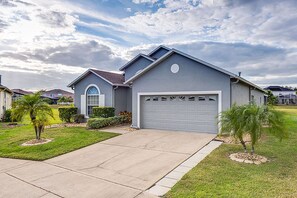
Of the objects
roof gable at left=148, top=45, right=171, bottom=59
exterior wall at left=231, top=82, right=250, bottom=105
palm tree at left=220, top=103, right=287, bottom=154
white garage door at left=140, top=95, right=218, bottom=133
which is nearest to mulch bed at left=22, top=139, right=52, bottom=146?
white garage door at left=140, top=95, right=218, bottom=133

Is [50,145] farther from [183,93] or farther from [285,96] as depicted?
[285,96]

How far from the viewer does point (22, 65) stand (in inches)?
923

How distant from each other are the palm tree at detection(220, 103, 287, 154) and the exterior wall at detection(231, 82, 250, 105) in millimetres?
4091

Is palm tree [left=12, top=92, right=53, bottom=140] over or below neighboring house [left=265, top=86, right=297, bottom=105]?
below

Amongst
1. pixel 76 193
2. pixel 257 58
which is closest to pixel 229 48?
pixel 257 58

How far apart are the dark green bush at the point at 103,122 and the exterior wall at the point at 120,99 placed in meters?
1.38

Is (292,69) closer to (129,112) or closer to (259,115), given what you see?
(129,112)

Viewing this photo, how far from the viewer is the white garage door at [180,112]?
12219mm

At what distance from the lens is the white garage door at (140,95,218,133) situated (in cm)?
1222

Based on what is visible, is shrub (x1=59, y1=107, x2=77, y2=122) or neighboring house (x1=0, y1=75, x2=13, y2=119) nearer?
shrub (x1=59, y1=107, x2=77, y2=122)

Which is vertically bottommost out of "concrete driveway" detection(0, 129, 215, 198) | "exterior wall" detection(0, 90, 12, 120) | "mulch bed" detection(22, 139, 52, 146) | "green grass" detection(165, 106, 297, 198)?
"concrete driveway" detection(0, 129, 215, 198)

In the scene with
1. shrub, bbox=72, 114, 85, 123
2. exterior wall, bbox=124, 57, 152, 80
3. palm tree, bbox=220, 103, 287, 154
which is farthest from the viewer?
exterior wall, bbox=124, 57, 152, 80

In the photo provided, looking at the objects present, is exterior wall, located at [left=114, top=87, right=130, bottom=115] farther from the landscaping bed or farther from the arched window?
the landscaping bed

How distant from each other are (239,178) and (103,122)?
34.6 ft
